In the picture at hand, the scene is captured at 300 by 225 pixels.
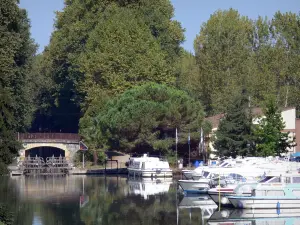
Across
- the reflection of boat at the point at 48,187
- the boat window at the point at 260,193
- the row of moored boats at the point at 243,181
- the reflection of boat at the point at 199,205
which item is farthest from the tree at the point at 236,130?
the boat window at the point at 260,193

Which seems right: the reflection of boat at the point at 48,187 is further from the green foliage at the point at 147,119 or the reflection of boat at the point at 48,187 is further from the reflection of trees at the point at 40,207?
the green foliage at the point at 147,119

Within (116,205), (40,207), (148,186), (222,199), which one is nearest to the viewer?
(222,199)

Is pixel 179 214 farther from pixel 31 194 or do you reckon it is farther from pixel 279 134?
pixel 279 134

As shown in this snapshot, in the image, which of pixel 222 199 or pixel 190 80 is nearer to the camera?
pixel 222 199

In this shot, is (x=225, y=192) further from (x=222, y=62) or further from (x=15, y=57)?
(x=222, y=62)

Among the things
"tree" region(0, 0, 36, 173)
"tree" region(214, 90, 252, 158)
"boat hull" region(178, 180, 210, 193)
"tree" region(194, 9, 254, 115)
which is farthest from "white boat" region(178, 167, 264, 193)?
"tree" region(194, 9, 254, 115)

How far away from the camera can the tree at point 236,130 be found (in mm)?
66188

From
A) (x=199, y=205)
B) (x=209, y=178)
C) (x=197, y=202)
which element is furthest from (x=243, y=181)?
(x=199, y=205)

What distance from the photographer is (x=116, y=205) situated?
48875 millimetres

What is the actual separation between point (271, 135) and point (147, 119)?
11739mm

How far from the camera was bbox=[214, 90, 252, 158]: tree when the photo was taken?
217 ft

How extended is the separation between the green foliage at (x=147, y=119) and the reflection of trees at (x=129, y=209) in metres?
12.7

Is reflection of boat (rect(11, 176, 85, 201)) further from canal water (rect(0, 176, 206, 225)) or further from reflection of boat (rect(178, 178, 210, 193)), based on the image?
reflection of boat (rect(178, 178, 210, 193))

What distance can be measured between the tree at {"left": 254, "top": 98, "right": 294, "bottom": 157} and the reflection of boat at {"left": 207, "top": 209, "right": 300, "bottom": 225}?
68.7 ft
